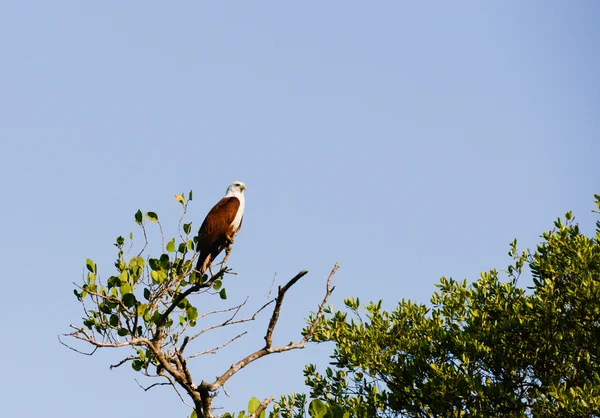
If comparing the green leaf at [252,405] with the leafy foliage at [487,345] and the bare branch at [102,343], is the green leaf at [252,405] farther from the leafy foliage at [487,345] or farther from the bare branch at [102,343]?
the leafy foliage at [487,345]

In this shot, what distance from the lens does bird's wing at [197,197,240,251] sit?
10886mm

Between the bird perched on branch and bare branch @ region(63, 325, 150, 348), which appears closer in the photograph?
bare branch @ region(63, 325, 150, 348)

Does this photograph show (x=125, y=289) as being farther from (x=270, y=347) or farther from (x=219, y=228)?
(x=219, y=228)

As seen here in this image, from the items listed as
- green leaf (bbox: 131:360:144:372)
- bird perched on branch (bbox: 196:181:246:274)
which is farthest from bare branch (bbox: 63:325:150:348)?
bird perched on branch (bbox: 196:181:246:274)

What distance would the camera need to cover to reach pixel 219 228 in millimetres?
11172

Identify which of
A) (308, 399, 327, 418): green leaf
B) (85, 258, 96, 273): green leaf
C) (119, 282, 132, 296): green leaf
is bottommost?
(308, 399, 327, 418): green leaf

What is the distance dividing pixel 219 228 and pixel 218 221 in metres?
0.20

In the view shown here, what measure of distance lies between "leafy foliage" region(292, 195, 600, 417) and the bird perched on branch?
2.72m

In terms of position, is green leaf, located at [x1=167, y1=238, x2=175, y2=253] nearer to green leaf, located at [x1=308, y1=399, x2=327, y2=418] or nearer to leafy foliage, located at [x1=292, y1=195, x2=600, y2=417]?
green leaf, located at [x1=308, y1=399, x2=327, y2=418]

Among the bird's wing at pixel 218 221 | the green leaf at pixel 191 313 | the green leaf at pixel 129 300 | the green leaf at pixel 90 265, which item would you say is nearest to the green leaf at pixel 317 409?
the green leaf at pixel 191 313

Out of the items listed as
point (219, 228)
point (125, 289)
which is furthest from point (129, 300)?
point (219, 228)

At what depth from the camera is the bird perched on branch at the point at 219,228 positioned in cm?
1076

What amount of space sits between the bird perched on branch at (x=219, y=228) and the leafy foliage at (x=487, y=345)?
2715 mm

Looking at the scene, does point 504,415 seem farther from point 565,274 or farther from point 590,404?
point 565,274
